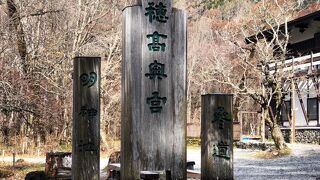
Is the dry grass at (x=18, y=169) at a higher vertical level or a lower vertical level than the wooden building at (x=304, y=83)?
lower

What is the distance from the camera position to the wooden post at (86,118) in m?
8.33

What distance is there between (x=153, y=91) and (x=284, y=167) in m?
11.5

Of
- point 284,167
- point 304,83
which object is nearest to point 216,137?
point 284,167

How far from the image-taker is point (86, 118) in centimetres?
857

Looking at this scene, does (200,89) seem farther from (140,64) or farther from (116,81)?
(140,64)

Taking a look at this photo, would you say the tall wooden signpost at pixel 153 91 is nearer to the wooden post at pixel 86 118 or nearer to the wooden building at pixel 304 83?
the wooden post at pixel 86 118

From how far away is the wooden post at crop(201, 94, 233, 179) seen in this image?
6328mm

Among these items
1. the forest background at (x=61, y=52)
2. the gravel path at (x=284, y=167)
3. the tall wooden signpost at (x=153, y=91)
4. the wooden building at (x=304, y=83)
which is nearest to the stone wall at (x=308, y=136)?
the wooden building at (x=304, y=83)

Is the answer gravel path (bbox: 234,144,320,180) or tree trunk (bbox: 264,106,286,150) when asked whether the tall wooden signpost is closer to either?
gravel path (bbox: 234,144,320,180)

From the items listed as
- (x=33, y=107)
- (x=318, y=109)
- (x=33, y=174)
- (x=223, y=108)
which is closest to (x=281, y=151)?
(x=318, y=109)

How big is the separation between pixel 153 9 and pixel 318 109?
65.0 ft

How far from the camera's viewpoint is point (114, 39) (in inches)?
1024

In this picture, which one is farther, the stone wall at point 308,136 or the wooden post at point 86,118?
the stone wall at point 308,136

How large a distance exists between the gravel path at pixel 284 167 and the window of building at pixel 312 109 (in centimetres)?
369
